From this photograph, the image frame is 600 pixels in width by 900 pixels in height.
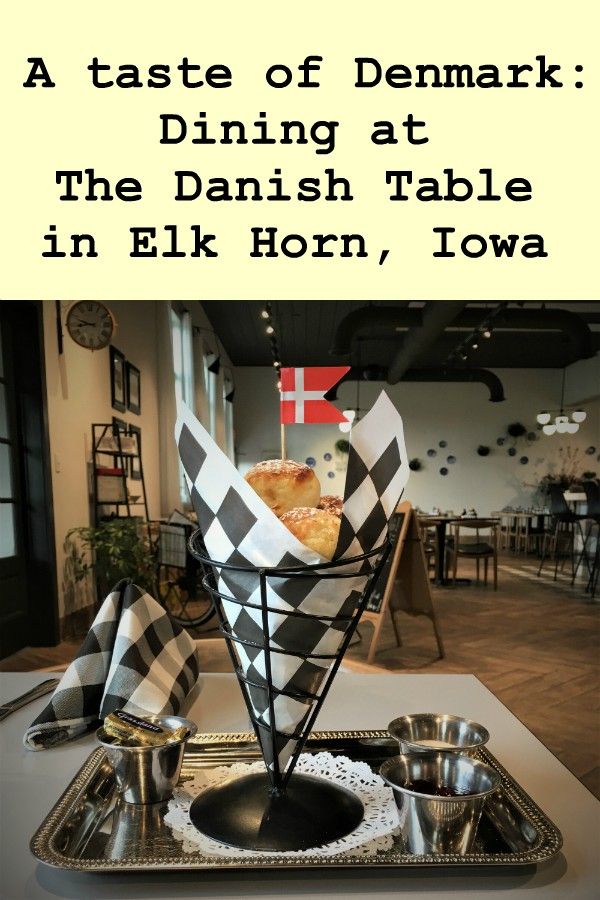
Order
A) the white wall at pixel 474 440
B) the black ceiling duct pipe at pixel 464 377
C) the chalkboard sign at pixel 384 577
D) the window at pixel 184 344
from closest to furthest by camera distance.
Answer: the chalkboard sign at pixel 384 577 → the window at pixel 184 344 → the black ceiling duct pipe at pixel 464 377 → the white wall at pixel 474 440

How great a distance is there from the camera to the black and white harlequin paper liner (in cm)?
50

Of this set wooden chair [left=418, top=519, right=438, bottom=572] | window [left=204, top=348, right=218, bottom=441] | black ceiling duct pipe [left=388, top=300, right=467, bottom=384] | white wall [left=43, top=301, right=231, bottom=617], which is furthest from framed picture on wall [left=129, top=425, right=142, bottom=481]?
black ceiling duct pipe [left=388, top=300, right=467, bottom=384]

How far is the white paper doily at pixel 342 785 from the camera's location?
0.49m

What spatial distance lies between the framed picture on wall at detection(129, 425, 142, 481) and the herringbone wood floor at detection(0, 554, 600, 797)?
1791mm

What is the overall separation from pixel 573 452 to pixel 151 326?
8853 millimetres

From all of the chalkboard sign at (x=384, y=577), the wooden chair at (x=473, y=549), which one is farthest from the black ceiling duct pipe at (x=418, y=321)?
the chalkboard sign at (x=384, y=577)

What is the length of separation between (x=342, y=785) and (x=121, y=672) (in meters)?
0.31

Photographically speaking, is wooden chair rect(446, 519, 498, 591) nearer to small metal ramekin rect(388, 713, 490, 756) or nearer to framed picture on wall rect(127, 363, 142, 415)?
framed picture on wall rect(127, 363, 142, 415)

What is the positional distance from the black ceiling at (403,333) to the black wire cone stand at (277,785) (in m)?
6.35

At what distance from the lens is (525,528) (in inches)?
421

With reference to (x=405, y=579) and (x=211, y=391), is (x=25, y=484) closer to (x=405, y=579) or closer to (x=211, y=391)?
(x=405, y=579)

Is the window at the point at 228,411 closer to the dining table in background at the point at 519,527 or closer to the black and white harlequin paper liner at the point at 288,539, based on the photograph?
the dining table in background at the point at 519,527
